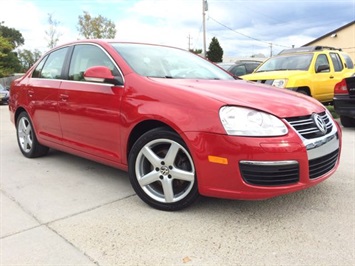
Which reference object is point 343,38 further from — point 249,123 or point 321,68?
point 249,123

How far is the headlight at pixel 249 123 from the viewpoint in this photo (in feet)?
8.68

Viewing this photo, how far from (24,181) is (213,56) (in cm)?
4503

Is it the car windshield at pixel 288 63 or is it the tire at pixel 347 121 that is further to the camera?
the car windshield at pixel 288 63

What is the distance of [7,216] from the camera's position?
3.09 m

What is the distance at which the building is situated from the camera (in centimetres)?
3556

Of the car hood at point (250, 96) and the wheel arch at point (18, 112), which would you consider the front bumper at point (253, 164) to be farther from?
the wheel arch at point (18, 112)

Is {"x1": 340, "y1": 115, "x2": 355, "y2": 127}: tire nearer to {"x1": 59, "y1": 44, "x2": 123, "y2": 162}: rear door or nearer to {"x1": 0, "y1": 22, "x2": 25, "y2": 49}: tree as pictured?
{"x1": 59, "y1": 44, "x2": 123, "y2": 162}: rear door

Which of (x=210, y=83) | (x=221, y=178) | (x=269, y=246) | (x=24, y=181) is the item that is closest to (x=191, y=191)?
(x=221, y=178)

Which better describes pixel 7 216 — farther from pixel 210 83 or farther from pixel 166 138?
pixel 210 83

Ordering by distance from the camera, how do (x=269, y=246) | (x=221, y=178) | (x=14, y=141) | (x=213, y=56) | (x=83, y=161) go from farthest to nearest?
(x=213, y=56) < (x=14, y=141) < (x=83, y=161) < (x=221, y=178) < (x=269, y=246)

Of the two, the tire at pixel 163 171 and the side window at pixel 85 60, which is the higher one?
the side window at pixel 85 60

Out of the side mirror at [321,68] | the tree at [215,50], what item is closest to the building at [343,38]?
the tree at [215,50]

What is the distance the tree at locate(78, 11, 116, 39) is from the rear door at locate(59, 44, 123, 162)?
3293cm

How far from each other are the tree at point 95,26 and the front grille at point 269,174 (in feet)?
114
